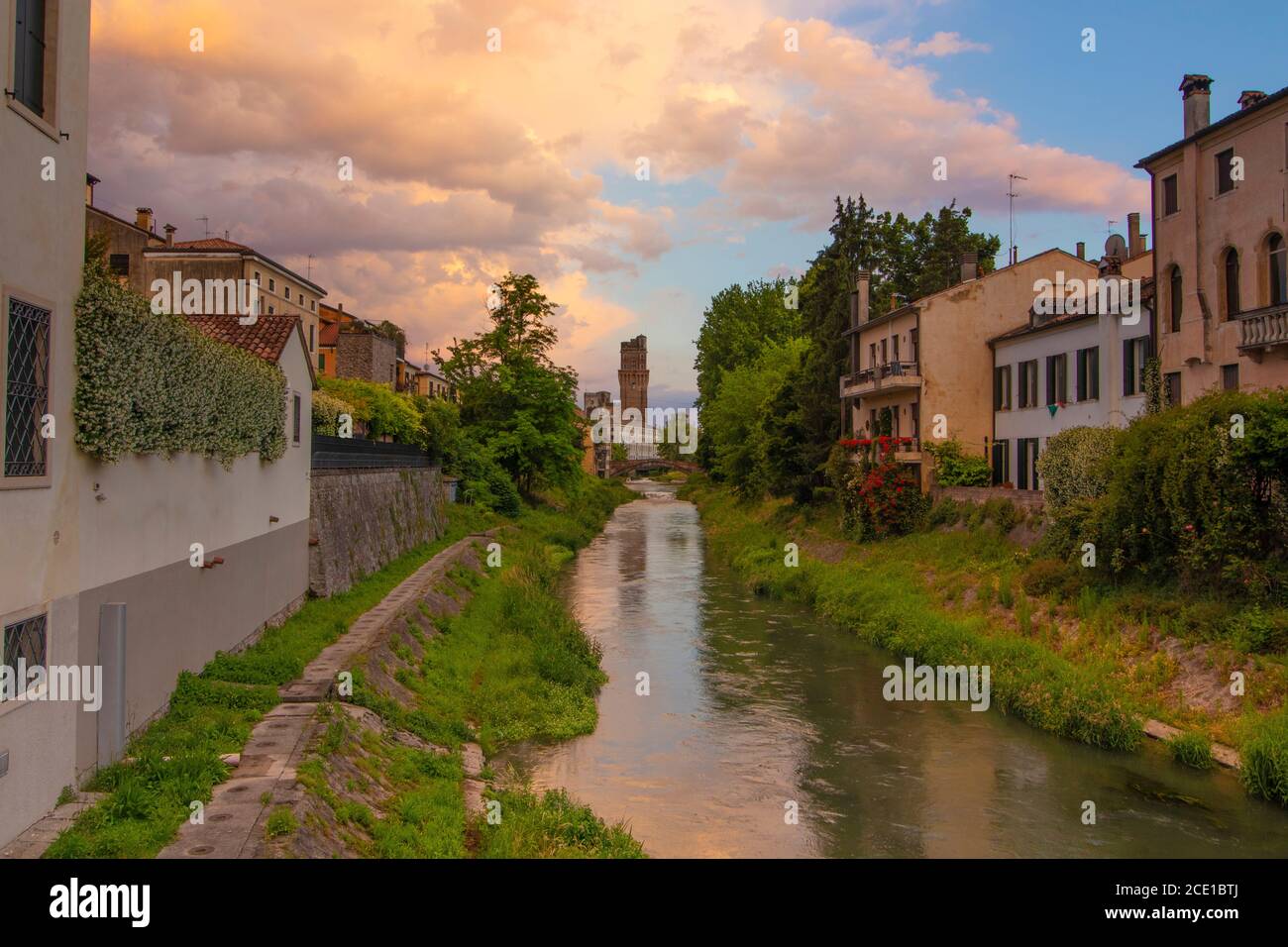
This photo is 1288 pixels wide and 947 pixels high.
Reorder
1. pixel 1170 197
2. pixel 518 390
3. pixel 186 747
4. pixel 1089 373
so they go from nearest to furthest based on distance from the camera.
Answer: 1. pixel 186 747
2. pixel 1170 197
3. pixel 1089 373
4. pixel 518 390

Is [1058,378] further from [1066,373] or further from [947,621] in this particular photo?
[947,621]

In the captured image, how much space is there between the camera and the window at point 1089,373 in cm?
2825

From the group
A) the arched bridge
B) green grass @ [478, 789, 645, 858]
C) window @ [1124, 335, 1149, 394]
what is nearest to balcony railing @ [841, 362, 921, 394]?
window @ [1124, 335, 1149, 394]

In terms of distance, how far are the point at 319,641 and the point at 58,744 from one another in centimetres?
809

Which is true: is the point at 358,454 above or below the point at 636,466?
below

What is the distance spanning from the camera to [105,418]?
9836mm

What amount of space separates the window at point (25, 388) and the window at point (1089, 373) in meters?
26.9

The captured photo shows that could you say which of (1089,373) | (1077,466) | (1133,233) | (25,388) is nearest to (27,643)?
(25,388)

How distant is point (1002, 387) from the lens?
34750 millimetres

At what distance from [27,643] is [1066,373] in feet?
94.8

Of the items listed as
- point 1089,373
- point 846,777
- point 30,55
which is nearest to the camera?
point 30,55

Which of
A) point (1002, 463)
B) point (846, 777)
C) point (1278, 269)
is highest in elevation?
point (1278, 269)

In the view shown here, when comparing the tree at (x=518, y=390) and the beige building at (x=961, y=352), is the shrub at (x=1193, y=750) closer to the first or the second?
the beige building at (x=961, y=352)
